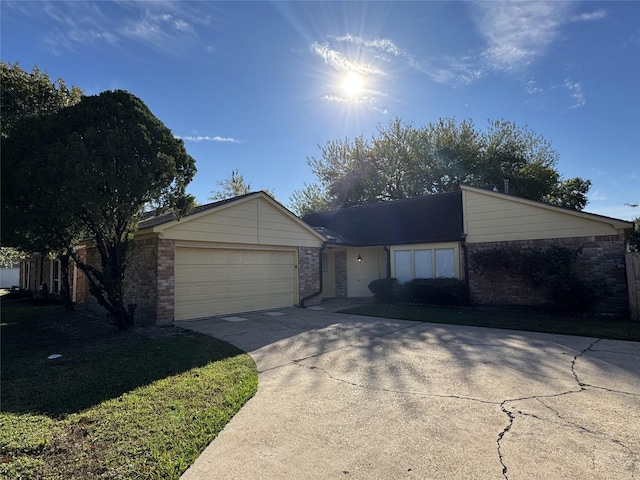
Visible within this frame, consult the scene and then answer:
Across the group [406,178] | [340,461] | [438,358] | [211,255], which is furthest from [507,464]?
[406,178]

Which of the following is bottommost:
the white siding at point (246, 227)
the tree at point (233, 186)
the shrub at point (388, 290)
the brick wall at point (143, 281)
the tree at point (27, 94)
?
the shrub at point (388, 290)

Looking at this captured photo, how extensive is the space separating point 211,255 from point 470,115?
23.4 metres

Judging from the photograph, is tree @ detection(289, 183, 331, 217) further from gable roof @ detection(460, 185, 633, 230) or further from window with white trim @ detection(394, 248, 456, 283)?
gable roof @ detection(460, 185, 633, 230)

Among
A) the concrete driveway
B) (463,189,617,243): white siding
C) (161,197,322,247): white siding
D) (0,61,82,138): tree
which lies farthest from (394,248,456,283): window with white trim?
(0,61,82,138): tree

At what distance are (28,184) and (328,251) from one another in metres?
11.9

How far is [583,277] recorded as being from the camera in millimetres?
10547

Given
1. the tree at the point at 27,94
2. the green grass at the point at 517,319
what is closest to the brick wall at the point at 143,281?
the tree at the point at 27,94

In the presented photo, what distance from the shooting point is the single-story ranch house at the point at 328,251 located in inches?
383

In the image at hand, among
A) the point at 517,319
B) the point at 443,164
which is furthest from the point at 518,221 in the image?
the point at 443,164

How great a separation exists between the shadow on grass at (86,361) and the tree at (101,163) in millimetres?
1292

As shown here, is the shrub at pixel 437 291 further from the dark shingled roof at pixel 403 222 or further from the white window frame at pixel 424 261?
the dark shingled roof at pixel 403 222

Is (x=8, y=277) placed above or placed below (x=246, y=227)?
below

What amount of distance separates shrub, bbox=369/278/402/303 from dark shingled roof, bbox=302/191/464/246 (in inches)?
68.0

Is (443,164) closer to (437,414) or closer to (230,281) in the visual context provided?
(230,281)
